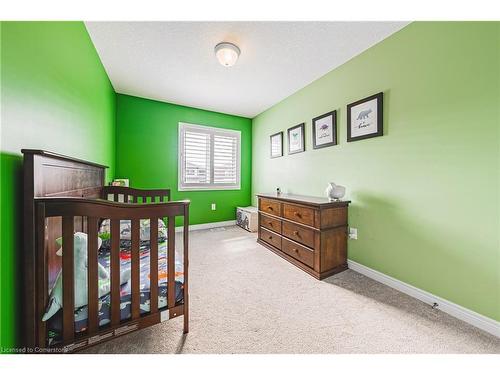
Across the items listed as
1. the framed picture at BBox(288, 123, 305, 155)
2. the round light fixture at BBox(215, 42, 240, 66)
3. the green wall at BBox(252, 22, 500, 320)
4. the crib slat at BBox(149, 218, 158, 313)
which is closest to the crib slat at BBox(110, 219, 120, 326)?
the crib slat at BBox(149, 218, 158, 313)

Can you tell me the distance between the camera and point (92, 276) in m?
0.87

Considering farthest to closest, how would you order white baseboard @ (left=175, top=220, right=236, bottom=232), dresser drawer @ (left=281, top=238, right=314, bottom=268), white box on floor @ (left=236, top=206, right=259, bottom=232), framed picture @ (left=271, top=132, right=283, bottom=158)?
white baseboard @ (left=175, top=220, right=236, bottom=232)
white box on floor @ (left=236, top=206, right=259, bottom=232)
framed picture @ (left=271, top=132, right=283, bottom=158)
dresser drawer @ (left=281, top=238, right=314, bottom=268)

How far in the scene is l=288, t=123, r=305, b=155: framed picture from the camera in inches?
108

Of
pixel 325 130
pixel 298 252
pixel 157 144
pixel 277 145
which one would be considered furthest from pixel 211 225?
pixel 325 130

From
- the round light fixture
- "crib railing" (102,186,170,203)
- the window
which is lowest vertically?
"crib railing" (102,186,170,203)

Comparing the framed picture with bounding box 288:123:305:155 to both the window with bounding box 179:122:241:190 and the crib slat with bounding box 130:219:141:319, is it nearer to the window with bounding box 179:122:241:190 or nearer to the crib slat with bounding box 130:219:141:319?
the window with bounding box 179:122:241:190

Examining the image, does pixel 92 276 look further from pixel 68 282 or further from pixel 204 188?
pixel 204 188

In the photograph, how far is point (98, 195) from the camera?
2.02 m

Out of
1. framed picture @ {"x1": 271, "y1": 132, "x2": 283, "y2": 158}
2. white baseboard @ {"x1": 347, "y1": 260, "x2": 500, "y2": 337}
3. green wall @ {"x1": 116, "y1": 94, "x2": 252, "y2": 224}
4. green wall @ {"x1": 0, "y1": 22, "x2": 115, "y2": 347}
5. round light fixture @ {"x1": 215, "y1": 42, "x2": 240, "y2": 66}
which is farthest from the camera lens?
framed picture @ {"x1": 271, "y1": 132, "x2": 283, "y2": 158}

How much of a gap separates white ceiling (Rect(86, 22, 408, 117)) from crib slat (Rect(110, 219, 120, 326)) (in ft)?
5.67

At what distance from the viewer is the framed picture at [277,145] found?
3182 millimetres

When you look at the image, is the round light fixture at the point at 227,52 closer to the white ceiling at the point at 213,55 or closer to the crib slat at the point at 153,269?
the white ceiling at the point at 213,55
